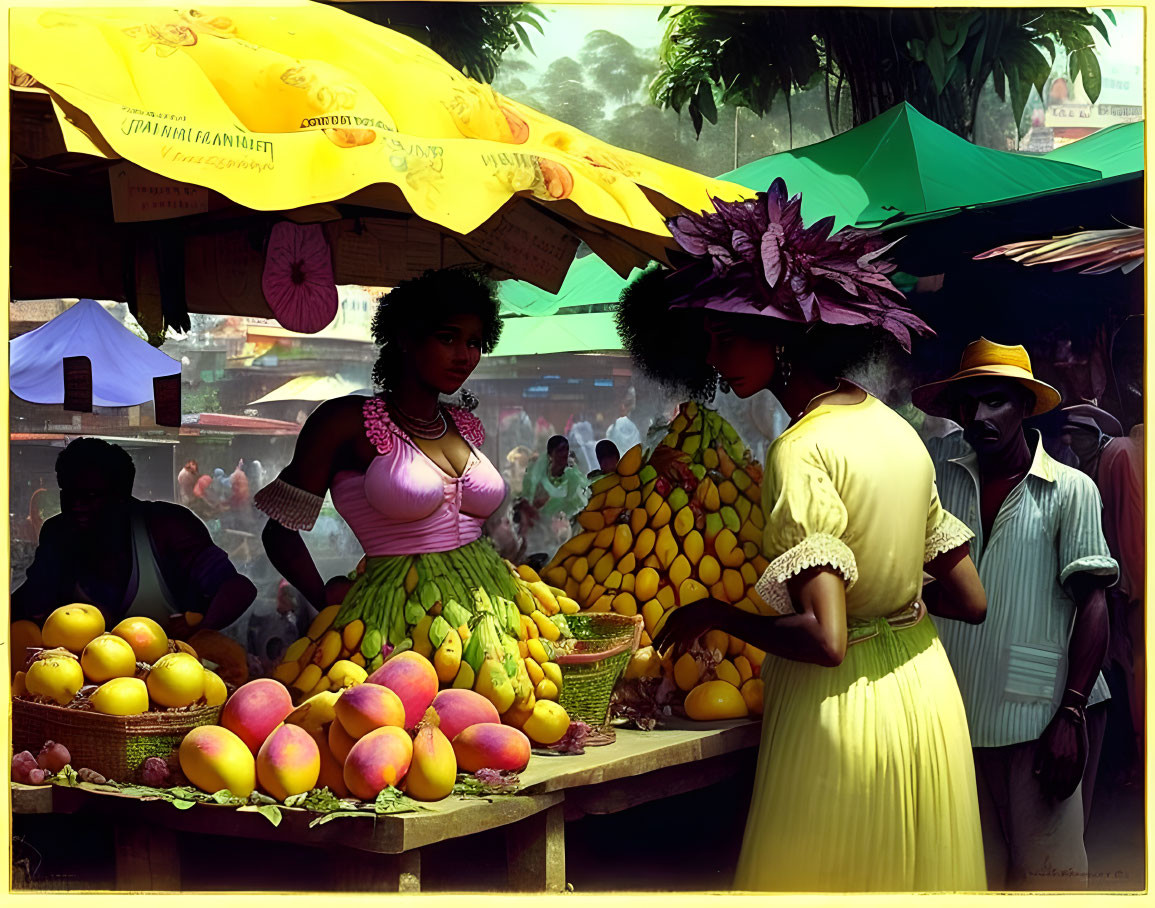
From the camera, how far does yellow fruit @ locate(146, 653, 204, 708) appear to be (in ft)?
10.0

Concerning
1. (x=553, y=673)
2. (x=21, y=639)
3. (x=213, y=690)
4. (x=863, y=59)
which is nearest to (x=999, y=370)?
(x=553, y=673)

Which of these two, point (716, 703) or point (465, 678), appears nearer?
point (465, 678)

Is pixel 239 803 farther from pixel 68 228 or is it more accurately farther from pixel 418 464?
pixel 68 228

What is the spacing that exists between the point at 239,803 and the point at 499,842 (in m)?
0.90

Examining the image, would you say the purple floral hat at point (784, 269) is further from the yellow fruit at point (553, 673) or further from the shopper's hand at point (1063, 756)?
the shopper's hand at point (1063, 756)

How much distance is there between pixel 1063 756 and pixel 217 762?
8.57 feet

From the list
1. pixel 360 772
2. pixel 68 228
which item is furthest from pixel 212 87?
pixel 360 772

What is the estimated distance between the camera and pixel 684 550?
12.8 ft

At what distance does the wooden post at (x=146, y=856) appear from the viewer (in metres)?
3.11

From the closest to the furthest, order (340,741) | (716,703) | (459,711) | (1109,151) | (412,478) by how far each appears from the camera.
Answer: (340,741)
(459,711)
(412,478)
(716,703)
(1109,151)

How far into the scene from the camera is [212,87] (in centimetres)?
324

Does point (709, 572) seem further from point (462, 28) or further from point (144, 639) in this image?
point (462, 28)

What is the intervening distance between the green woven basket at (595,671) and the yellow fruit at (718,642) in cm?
23

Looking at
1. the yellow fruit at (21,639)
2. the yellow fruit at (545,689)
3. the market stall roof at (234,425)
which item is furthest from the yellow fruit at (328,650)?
the market stall roof at (234,425)
